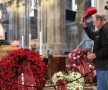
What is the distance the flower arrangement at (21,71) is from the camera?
21.5ft

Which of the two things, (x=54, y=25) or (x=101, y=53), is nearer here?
(x=101, y=53)

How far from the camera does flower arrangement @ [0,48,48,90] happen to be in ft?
21.5

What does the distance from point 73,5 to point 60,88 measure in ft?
92.3

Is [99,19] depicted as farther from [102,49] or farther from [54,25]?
[54,25]

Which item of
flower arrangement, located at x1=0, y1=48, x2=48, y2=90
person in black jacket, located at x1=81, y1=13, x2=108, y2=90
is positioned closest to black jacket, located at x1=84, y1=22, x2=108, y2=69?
person in black jacket, located at x1=81, y1=13, x2=108, y2=90

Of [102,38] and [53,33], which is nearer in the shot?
[102,38]

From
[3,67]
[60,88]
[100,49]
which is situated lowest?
[60,88]

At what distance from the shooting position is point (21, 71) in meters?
6.61

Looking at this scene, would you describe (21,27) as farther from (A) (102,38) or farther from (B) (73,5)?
(A) (102,38)

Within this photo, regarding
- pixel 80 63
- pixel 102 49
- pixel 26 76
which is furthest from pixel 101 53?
pixel 80 63

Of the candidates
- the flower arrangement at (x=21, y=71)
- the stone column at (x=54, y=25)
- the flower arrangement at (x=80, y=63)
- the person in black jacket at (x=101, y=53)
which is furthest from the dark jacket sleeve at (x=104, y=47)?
the stone column at (x=54, y=25)

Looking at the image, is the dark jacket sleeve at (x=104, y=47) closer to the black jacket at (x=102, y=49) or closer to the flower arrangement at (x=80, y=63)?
the black jacket at (x=102, y=49)

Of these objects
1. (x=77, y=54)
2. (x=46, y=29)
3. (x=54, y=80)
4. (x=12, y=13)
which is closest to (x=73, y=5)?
(x=12, y=13)

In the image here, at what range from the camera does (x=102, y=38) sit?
5.09 meters
